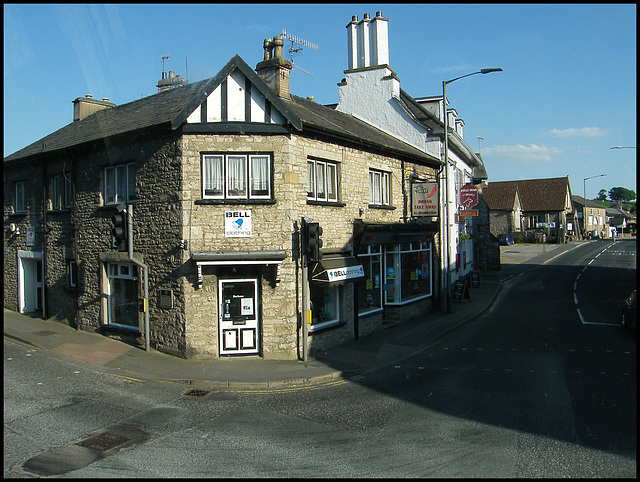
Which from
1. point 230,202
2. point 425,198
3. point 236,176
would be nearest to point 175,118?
point 236,176

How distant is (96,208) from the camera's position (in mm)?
15180

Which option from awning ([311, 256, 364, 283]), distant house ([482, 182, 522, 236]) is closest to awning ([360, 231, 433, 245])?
awning ([311, 256, 364, 283])

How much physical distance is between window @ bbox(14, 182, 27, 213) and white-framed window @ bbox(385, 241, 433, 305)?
47.0ft

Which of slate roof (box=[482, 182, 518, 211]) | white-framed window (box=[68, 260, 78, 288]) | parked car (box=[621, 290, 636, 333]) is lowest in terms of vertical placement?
parked car (box=[621, 290, 636, 333])

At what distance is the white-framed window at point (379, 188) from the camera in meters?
17.1

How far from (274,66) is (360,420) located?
11454mm

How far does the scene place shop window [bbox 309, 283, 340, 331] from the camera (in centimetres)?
1398

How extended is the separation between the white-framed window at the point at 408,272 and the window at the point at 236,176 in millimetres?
6535

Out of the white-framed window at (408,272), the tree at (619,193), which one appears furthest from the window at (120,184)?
the tree at (619,193)

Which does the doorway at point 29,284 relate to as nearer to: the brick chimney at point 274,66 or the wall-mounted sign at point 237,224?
the wall-mounted sign at point 237,224

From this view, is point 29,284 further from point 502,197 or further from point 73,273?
point 502,197

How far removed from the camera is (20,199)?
63.4 ft

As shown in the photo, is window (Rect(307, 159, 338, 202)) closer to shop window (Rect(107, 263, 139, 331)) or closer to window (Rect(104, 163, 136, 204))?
window (Rect(104, 163, 136, 204))

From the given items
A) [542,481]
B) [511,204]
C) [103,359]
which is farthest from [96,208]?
[511,204]
